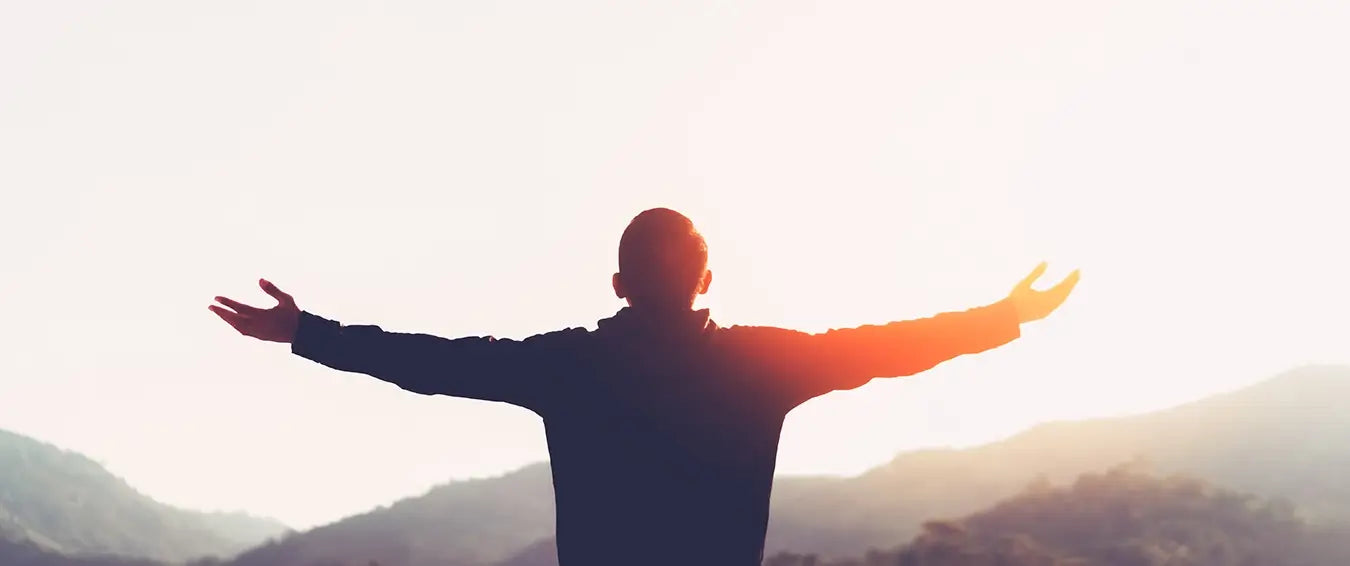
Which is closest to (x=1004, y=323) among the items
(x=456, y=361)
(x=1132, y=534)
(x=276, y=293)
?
(x=456, y=361)

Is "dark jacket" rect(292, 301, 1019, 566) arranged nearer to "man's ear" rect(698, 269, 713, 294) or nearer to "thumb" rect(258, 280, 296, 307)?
"man's ear" rect(698, 269, 713, 294)

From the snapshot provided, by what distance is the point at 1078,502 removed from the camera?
11412 cm

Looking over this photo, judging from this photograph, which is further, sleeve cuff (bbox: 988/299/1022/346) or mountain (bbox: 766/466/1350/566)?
mountain (bbox: 766/466/1350/566)

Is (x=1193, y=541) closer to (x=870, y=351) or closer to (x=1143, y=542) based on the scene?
(x=1143, y=542)

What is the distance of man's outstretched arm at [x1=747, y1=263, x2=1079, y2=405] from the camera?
452 cm

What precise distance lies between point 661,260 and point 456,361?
82 centimetres

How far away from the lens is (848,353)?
455 cm

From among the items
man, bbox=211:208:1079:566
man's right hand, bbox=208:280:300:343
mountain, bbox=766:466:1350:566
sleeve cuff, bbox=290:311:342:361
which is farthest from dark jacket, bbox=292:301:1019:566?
mountain, bbox=766:466:1350:566

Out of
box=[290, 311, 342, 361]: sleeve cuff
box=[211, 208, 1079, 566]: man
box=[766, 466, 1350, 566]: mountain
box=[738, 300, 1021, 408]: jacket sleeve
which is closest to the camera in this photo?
box=[211, 208, 1079, 566]: man

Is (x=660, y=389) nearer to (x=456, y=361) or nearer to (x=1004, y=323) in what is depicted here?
(x=456, y=361)

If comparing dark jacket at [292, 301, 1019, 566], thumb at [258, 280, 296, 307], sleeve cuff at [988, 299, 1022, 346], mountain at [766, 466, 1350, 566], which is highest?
mountain at [766, 466, 1350, 566]

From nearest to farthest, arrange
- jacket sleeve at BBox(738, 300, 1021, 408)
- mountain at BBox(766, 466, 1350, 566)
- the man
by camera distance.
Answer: the man → jacket sleeve at BBox(738, 300, 1021, 408) → mountain at BBox(766, 466, 1350, 566)

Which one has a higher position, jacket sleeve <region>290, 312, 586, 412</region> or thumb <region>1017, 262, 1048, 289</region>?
thumb <region>1017, 262, 1048, 289</region>

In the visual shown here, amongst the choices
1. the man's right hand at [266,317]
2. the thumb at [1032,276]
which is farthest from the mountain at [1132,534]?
the man's right hand at [266,317]
